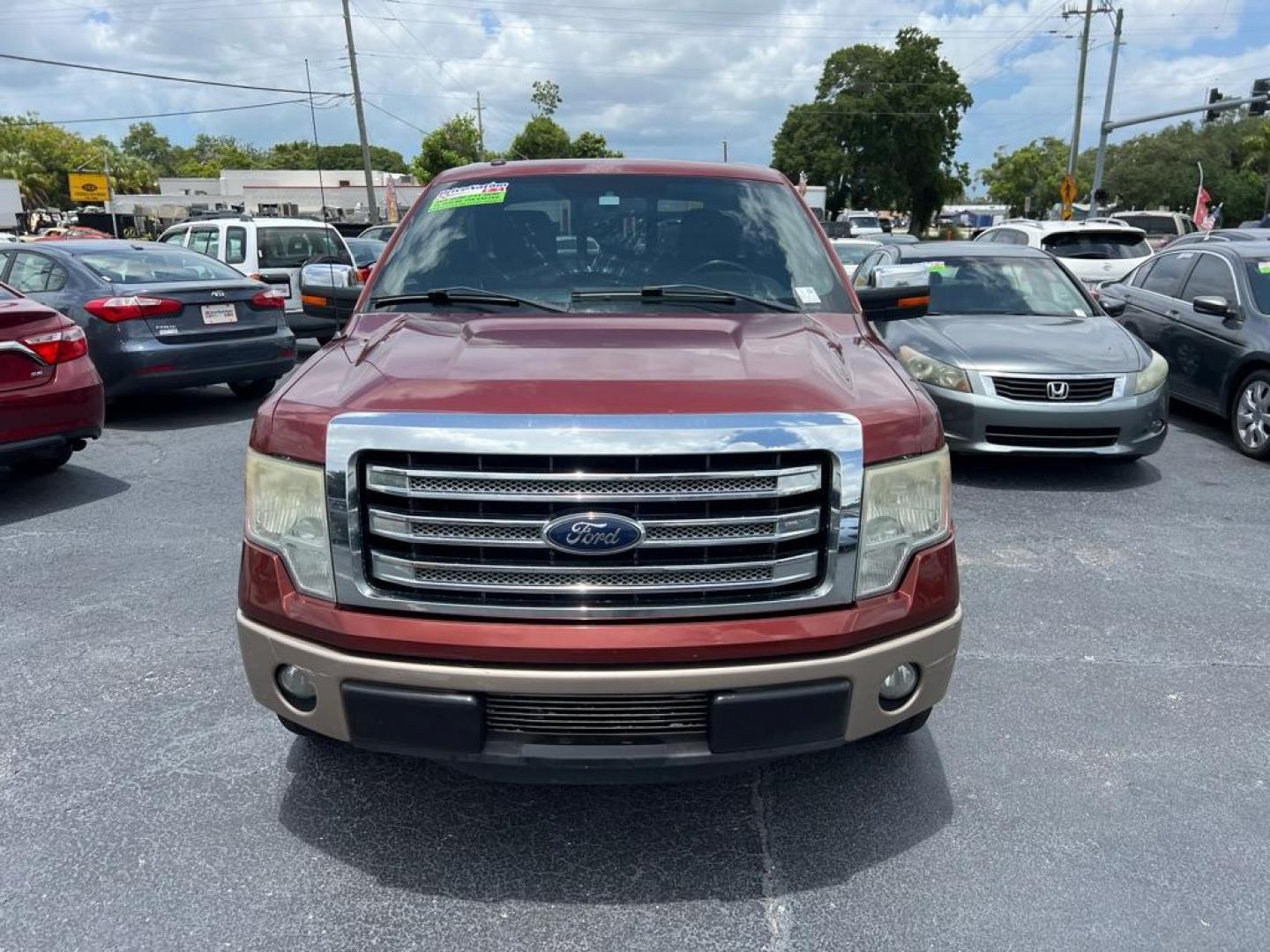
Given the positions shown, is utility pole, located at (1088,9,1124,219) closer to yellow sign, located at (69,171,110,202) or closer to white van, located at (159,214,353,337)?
white van, located at (159,214,353,337)

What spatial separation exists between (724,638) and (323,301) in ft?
8.33

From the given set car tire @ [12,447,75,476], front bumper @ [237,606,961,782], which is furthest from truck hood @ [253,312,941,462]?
car tire @ [12,447,75,476]

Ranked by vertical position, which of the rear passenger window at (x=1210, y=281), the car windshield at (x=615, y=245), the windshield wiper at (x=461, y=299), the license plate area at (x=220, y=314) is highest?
the car windshield at (x=615, y=245)

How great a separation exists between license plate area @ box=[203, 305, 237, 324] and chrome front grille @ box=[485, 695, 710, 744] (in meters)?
7.56

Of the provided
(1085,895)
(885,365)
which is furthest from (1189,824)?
(885,365)

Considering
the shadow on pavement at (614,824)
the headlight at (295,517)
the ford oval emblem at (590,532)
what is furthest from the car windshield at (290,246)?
the ford oval emblem at (590,532)

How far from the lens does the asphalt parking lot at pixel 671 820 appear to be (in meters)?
2.56

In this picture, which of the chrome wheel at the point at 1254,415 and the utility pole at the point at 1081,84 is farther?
the utility pole at the point at 1081,84

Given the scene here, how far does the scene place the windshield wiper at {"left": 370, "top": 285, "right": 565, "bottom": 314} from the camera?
3406mm

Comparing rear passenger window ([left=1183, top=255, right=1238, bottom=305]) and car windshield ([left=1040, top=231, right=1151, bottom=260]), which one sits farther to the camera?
car windshield ([left=1040, top=231, right=1151, bottom=260])

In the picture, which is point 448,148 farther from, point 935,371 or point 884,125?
point 935,371

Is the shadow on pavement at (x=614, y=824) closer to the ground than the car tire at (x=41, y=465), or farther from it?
closer to the ground

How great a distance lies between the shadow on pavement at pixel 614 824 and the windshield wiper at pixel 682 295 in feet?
5.18

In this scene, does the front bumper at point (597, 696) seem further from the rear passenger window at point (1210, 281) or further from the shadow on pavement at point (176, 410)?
the rear passenger window at point (1210, 281)
